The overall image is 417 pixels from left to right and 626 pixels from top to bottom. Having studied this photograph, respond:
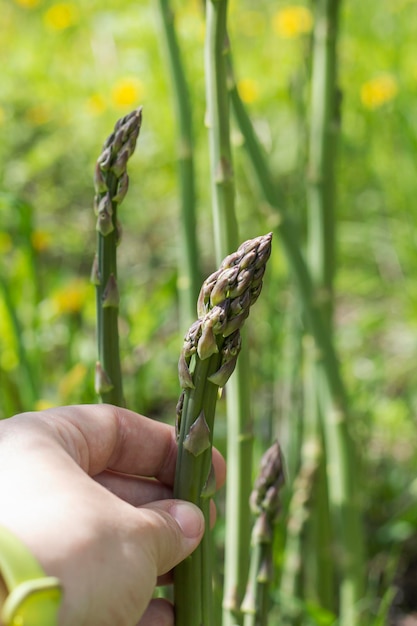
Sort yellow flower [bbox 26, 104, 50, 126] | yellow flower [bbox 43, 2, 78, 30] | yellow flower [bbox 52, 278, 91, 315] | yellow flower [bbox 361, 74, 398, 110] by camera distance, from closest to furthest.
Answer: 1. yellow flower [bbox 52, 278, 91, 315]
2. yellow flower [bbox 361, 74, 398, 110]
3. yellow flower [bbox 26, 104, 50, 126]
4. yellow flower [bbox 43, 2, 78, 30]

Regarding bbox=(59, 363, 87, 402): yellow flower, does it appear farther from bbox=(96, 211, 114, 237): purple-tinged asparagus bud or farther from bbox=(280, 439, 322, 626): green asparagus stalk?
bbox=(96, 211, 114, 237): purple-tinged asparagus bud

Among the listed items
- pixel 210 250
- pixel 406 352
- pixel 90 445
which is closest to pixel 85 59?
pixel 210 250

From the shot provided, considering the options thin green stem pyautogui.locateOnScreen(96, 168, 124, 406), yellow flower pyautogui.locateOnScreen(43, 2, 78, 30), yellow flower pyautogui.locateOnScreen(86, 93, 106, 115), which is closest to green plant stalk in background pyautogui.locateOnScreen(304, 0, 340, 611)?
thin green stem pyautogui.locateOnScreen(96, 168, 124, 406)

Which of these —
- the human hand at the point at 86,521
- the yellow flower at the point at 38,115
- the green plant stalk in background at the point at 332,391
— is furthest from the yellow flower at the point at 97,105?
the human hand at the point at 86,521

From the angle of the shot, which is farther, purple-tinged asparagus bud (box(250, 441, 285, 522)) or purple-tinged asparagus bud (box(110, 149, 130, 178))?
purple-tinged asparagus bud (box(250, 441, 285, 522))

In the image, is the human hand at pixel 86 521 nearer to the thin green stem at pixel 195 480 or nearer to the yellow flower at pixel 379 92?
the thin green stem at pixel 195 480

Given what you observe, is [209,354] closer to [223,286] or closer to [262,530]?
[223,286]

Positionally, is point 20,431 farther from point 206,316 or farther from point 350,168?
point 350,168
